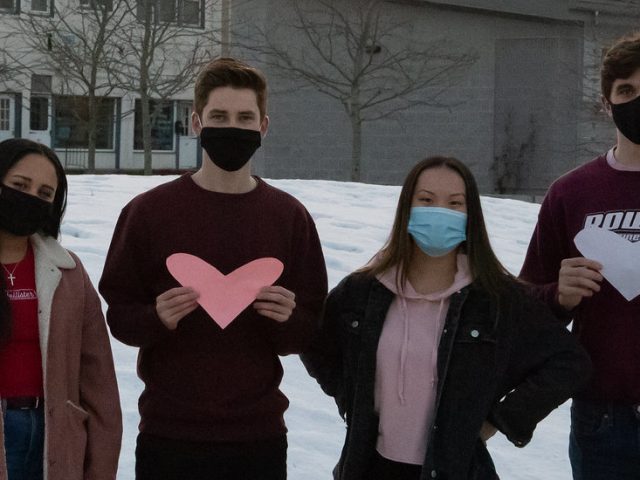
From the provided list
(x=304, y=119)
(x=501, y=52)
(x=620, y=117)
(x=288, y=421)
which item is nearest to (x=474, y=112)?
(x=501, y=52)

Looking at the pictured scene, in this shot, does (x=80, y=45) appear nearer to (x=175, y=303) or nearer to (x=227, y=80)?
(x=227, y=80)

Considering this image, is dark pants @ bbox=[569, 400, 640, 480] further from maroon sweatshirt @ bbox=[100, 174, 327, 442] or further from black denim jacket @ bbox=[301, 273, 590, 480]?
maroon sweatshirt @ bbox=[100, 174, 327, 442]

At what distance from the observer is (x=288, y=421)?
5730 mm

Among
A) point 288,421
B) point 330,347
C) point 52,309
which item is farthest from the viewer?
point 288,421

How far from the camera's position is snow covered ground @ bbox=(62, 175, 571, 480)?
17.9ft

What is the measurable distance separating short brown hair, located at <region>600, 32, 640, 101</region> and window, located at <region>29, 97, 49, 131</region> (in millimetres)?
28837

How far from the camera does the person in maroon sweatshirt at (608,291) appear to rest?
3.29 meters

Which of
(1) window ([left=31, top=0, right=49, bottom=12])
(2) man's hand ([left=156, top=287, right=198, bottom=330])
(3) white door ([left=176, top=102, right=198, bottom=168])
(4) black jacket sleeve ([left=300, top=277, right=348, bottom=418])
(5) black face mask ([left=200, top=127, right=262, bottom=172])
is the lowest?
(4) black jacket sleeve ([left=300, top=277, right=348, bottom=418])

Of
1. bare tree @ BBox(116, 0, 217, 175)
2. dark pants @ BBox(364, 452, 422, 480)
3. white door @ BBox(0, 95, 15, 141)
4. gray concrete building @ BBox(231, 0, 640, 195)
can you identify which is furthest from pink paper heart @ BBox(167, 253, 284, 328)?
white door @ BBox(0, 95, 15, 141)

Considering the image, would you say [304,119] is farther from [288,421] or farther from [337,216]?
[288,421]

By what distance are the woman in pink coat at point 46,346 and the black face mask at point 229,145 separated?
489mm

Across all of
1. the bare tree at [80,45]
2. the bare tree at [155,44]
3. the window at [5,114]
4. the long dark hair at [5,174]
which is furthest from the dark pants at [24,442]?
the window at [5,114]

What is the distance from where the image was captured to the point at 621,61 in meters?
3.36

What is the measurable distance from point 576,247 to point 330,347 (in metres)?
0.83
